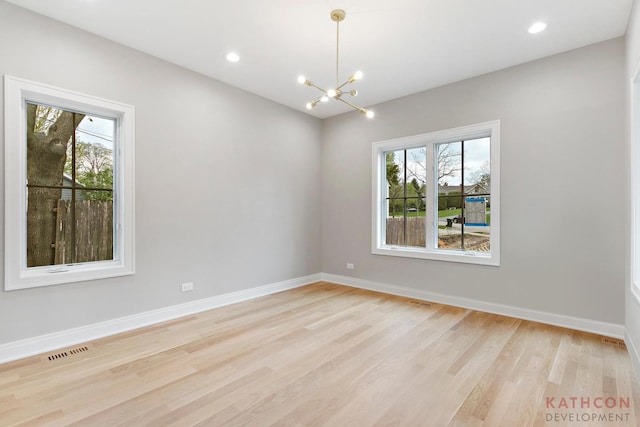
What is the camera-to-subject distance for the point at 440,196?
443 centimetres

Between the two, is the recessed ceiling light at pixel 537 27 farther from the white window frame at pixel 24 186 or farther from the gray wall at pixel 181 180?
the white window frame at pixel 24 186

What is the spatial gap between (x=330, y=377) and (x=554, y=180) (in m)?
3.20

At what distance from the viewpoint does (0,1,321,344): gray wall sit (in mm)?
2762

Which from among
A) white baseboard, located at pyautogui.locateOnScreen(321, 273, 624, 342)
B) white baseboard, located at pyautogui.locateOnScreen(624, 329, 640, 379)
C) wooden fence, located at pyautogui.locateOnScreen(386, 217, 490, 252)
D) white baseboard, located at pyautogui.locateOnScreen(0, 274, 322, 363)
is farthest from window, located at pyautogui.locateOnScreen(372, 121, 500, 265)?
white baseboard, located at pyautogui.locateOnScreen(0, 274, 322, 363)

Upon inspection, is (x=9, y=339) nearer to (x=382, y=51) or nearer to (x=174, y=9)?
(x=174, y=9)

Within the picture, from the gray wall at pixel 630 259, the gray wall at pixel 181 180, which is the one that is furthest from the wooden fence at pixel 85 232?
→ the gray wall at pixel 630 259

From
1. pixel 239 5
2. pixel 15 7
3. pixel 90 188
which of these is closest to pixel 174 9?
pixel 239 5

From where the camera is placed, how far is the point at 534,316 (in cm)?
350

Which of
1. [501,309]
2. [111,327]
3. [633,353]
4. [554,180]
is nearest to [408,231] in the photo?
[501,309]

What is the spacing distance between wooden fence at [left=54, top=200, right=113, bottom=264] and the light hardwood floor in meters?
0.89

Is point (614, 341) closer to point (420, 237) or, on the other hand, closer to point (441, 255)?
point (441, 255)

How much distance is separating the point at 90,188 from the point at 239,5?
236 centimetres

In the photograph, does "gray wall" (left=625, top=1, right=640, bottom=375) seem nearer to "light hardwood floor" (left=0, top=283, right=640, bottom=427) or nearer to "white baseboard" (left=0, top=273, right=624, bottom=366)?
"white baseboard" (left=0, top=273, right=624, bottom=366)
